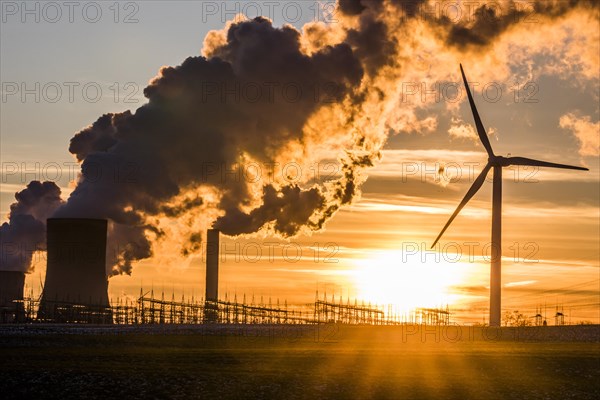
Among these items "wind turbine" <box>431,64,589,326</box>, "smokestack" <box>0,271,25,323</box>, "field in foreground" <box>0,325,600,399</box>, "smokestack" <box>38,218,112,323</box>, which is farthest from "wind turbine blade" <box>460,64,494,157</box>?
"smokestack" <box>0,271,25,323</box>

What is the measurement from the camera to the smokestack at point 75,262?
108188 mm

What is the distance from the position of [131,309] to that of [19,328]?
152 feet

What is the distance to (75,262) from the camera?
355 ft

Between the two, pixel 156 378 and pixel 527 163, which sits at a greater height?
pixel 527 163

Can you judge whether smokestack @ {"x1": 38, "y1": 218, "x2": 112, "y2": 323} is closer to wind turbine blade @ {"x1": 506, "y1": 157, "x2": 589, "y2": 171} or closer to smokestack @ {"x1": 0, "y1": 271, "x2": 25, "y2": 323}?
smokestack @ {"x1": 0, "y1": 271, "x2": 25, "y2": 323}

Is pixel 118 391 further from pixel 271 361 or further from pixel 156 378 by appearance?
pixel 271 361

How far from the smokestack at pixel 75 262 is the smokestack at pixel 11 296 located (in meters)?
23.7

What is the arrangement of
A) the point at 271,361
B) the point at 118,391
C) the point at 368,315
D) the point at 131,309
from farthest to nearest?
1. the point at 368,315
2. the point at 131,309
3. the point at 271,361
4. the point at 118,391

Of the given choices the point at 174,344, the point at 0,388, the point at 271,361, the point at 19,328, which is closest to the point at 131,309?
the point at 19,328

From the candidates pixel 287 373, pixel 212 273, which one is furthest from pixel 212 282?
pixel 287 373

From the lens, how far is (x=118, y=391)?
159 ft

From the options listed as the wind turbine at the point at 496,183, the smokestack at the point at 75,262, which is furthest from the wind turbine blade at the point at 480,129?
the smokestack at the point at 75,262

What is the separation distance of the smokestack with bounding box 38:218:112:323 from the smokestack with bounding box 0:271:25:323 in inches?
932

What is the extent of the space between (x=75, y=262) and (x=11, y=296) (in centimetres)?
3423
